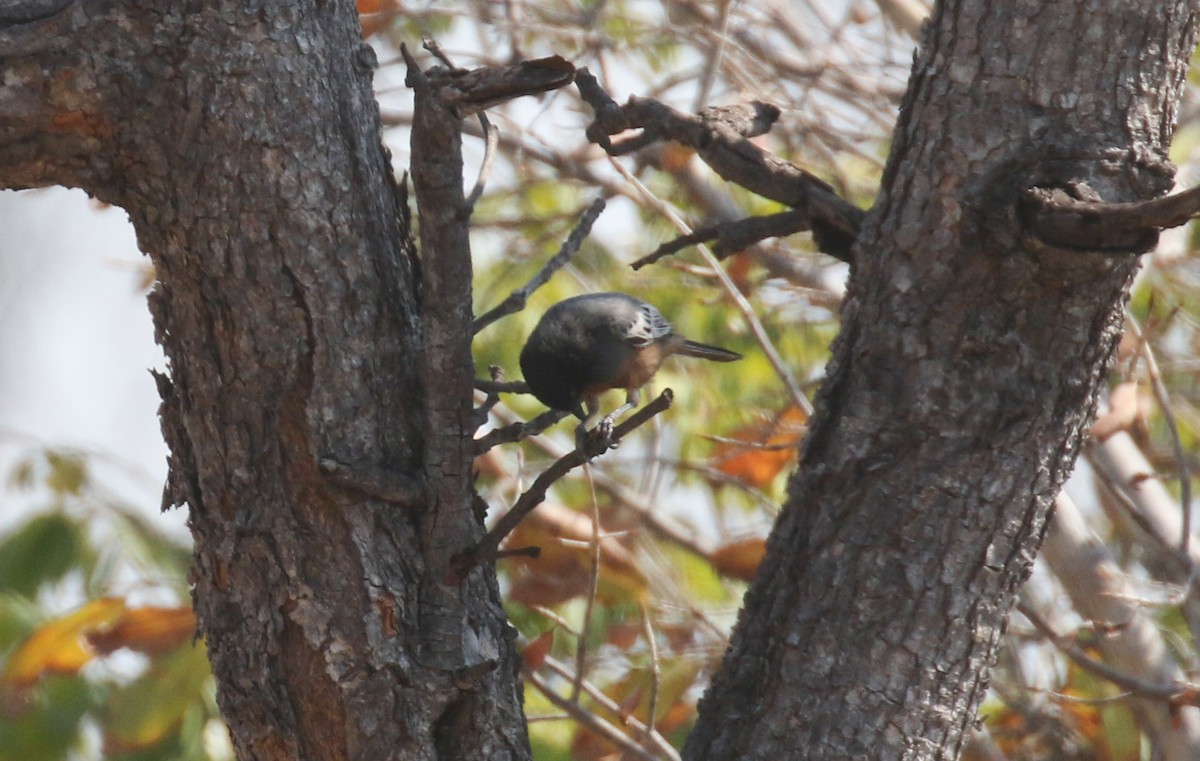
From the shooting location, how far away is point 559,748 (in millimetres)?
3291

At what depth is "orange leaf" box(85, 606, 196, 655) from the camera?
2.88 m

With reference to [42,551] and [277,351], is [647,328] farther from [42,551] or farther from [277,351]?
[42,551]

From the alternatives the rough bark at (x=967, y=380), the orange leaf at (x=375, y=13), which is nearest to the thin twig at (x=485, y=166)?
the rough bark at (x=967, y=380)

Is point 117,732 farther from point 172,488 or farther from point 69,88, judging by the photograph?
point 69,88

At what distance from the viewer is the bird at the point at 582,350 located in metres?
2.35

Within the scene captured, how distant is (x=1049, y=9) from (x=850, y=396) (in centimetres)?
59

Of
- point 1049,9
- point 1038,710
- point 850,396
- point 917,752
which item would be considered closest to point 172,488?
point 850,396

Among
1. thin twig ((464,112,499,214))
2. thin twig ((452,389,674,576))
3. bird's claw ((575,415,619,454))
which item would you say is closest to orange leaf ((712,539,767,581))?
bird's claw ((575,415,619,454))

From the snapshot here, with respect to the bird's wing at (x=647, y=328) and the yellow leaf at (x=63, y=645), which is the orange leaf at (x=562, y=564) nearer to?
the bird's wing at (x=647, y=328)

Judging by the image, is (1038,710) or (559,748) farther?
(1038,710)

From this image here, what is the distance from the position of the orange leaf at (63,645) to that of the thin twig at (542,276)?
168cm

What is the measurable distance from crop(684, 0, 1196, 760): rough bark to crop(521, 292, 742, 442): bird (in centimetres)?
69

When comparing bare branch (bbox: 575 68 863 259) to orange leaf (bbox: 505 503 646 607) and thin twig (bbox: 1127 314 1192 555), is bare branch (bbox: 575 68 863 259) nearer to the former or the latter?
thin twig (bbox: 1127 314 1192 555)

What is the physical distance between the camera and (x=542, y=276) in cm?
174
